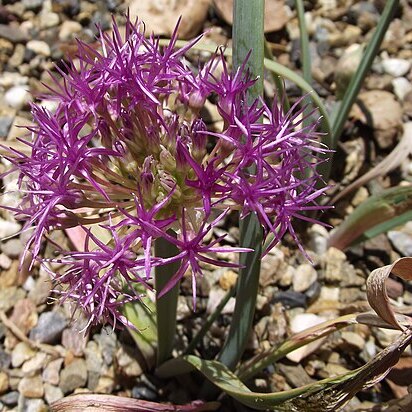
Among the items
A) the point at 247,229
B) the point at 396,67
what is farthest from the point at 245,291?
the point at 396,67

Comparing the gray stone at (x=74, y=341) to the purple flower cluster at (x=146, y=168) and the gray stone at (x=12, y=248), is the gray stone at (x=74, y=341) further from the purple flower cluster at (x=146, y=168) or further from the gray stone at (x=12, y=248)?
the purple flower cluster at (x=146, y=168)

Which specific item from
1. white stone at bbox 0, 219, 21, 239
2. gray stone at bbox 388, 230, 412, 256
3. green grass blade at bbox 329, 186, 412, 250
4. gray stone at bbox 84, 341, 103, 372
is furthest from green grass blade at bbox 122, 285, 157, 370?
gray stone at bbox 388, 230, 412, 256

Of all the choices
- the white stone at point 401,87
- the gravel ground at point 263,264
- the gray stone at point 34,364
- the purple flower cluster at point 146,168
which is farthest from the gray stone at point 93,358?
the white stone at point 401,87

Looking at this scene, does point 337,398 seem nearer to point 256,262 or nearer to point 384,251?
point 256,262

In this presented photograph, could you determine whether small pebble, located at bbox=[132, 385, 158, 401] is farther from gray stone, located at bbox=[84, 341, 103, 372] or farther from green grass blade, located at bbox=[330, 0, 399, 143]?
green grass blade, located at bbox=[330, 0, 399, 143]

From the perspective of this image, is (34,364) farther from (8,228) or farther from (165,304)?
(165,304)
